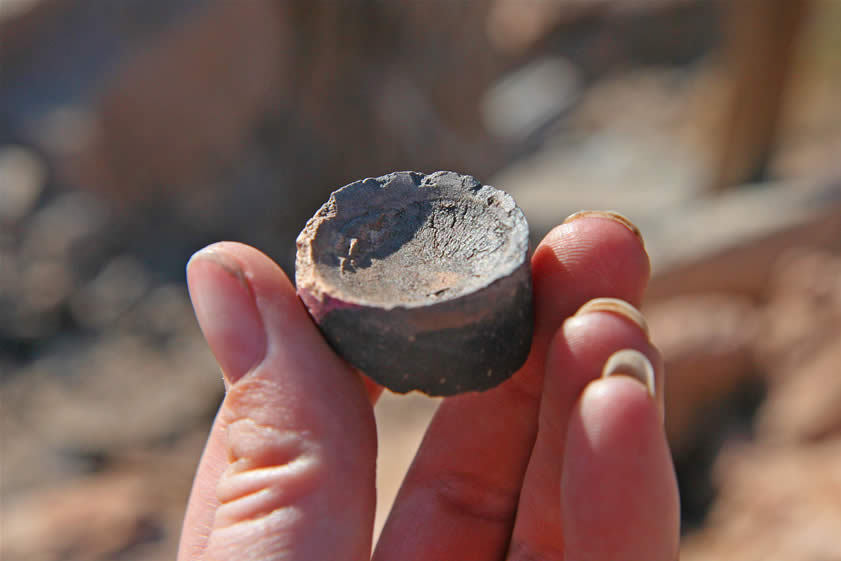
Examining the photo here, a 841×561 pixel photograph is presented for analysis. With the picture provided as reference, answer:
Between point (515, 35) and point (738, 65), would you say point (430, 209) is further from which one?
point (515, 35)

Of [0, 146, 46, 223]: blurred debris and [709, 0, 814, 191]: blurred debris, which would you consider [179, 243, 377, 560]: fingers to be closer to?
[0, 146, 46, 223]: blurred debris

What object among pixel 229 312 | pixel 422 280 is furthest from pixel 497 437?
pixel 229 312

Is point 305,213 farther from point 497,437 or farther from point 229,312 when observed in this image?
point 229,312

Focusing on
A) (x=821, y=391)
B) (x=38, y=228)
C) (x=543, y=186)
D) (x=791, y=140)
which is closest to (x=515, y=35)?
(x=543, y=186)

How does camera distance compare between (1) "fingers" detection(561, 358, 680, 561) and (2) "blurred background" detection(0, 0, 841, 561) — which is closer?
(1) "fingers" detection(561, 358, 680, 561)

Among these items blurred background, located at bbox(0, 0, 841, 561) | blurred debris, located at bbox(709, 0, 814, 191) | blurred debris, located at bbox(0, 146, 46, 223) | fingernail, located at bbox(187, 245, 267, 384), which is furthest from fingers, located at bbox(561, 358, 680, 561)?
blurred debris, located at bbox(709, 0, 814, 191)

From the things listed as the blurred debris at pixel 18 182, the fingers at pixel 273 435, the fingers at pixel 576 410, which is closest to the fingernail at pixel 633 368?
the fingers at pixel 576 410

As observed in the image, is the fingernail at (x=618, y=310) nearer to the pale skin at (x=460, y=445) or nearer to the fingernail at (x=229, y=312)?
the pale skin at (x=460, y=445)

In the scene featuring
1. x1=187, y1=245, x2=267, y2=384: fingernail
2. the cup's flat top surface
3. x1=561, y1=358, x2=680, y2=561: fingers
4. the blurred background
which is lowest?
x1=561, y1=358, x2=680, y2=561: fingers

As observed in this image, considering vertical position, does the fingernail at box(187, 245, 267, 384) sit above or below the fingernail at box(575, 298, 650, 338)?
above
